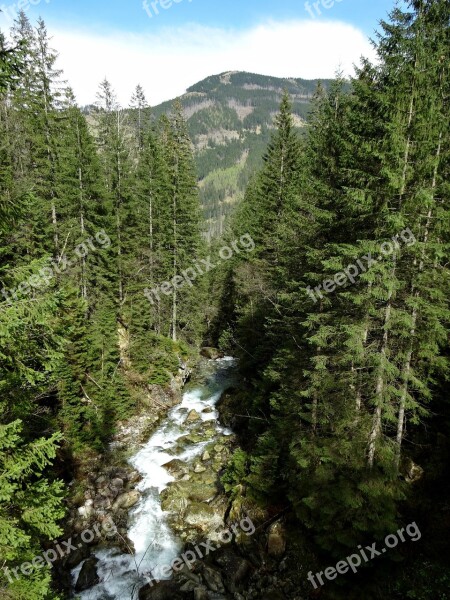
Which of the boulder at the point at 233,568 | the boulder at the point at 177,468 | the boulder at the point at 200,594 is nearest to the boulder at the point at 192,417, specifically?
the boulder at the point at 177,468

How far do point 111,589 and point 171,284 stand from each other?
849 inches

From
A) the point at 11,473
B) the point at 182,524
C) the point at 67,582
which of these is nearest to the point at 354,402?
the point at 182,524

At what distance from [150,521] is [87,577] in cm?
348

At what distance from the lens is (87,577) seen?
1307 centimetres

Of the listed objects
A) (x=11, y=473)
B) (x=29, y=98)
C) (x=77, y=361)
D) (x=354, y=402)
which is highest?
(x=29, y=98)

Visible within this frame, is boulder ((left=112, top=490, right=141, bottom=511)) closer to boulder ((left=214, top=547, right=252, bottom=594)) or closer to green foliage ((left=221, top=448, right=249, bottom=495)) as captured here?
green foliage ((left=221, top=448, right=249, bottom=495))

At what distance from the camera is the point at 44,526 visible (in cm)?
664

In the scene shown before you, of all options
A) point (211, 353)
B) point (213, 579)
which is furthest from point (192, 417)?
Result: point (211, 353)

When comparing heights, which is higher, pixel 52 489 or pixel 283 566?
pixel 52 489

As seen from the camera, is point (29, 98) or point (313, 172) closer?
point (313, 172)

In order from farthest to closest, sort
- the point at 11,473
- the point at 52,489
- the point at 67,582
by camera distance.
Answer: the point at 67,582, the point at 52,489, the point at 11,473

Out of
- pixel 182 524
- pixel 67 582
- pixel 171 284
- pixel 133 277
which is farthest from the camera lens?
pixel 171 284

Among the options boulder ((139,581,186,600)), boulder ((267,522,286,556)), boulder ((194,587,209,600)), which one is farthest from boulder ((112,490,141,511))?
boulder ((267,522,286,556))

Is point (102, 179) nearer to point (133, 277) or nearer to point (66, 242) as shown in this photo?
point (66, 242)
